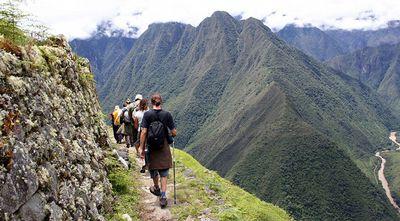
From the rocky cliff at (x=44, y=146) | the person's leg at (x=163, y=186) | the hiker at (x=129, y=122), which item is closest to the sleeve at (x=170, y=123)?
the person's leg at (x=163, y=186)

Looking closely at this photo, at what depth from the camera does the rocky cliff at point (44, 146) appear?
9312 mm

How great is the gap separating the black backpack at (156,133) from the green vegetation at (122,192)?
2.50m

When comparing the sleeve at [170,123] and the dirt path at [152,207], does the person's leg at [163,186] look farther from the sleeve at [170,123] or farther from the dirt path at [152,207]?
the sleeve at [170,123]

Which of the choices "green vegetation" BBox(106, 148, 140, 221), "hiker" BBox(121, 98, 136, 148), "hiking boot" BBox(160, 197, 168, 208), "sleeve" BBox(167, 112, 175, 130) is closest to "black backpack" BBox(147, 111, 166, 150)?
"sleeve" BBox(167, 112, 175, 130)

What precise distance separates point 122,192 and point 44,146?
286 inches

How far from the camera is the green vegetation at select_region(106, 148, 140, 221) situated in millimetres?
15648

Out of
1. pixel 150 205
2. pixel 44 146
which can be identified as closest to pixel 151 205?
pixel 150 205

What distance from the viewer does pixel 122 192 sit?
17.8m

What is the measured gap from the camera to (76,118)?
1538 centimetres

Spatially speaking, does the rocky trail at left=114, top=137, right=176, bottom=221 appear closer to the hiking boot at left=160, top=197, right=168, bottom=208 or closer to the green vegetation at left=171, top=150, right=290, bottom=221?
the hiking boot at left=160, top=197, right=168, bottom=208

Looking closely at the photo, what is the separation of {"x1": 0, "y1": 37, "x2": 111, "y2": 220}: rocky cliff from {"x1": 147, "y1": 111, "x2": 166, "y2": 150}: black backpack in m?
2.05

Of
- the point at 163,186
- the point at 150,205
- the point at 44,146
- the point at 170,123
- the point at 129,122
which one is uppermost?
the point at 44,146

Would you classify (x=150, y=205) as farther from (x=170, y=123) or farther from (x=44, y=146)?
(x=44, y=146)

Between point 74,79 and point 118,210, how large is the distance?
5.15 meters
